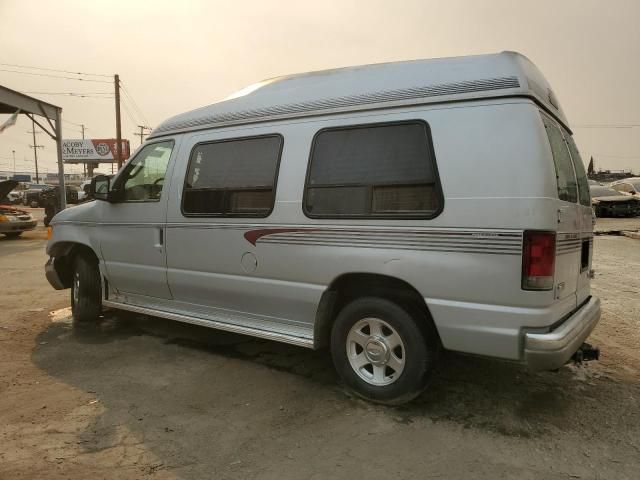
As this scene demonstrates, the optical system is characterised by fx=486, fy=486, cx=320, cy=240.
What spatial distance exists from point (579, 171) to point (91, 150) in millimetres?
63503

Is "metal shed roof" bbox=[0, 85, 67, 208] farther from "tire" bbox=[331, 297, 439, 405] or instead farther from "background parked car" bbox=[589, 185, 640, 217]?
"background parked car" bbox=[589, 185, 640, 217]

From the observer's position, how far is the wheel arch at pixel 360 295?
3.43 m

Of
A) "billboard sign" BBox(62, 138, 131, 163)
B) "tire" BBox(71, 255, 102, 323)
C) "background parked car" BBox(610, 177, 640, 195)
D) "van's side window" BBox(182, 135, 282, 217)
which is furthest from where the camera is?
"billboard sign" BBox(62, 138, 131, 163)

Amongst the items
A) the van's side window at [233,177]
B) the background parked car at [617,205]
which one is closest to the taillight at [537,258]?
the van's side window at [233,177]

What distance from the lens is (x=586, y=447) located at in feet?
9.86

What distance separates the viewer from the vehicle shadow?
10.7ft

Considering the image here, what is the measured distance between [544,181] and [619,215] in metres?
25.4

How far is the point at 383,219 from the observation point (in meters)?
3.40

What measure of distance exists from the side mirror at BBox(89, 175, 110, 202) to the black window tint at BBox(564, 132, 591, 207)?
4448mm

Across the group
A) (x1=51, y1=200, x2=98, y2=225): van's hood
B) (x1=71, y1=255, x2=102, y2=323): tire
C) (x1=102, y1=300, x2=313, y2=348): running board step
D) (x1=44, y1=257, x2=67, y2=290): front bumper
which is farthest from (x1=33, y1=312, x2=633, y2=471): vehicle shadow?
(x1=51, y1=200, x2=98, y2=225): van's hood

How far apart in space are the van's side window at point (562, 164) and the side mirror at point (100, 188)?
4.25 meters

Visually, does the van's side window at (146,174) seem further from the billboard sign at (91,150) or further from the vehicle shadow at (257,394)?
the billboard sign at (91,150)

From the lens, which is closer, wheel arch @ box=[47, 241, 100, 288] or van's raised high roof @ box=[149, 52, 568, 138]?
van's raised high roof @ box=[149, 52, 568, 138]

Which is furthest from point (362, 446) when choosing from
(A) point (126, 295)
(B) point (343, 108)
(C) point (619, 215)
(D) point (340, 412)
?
(C) point (619, 215)
